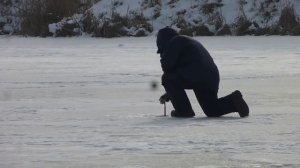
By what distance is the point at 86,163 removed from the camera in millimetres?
6570

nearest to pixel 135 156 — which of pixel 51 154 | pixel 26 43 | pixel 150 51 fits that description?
pixel 51 154

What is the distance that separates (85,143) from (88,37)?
68.9 feet

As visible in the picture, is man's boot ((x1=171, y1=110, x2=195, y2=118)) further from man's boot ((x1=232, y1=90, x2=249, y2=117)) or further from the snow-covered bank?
the snow-covered bank

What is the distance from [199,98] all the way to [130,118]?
0.78 meters

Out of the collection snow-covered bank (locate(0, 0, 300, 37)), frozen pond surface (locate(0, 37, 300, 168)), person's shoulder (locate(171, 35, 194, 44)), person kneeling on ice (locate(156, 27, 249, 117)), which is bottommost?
snow-covered bank (locate(0, 0, 300, 37))

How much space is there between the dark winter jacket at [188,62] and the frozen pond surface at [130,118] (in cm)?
41

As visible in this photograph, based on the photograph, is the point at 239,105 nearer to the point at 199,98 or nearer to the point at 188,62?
the point at 199,98

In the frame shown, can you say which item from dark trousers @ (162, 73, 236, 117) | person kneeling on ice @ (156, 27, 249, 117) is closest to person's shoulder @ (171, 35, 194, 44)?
person kneeling on ice @ (156, 27, 249, 117)

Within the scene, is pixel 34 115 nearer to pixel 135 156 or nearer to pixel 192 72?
pixel 192 72

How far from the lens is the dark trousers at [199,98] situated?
9.49 m

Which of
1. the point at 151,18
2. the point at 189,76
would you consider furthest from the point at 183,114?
the point at 151,18

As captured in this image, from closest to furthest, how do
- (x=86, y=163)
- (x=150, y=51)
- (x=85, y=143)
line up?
(x=86, y=163)
(x=85, y=143)
(x=150, y=51)

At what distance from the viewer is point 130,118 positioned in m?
9.49

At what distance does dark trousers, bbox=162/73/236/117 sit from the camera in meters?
9.49
